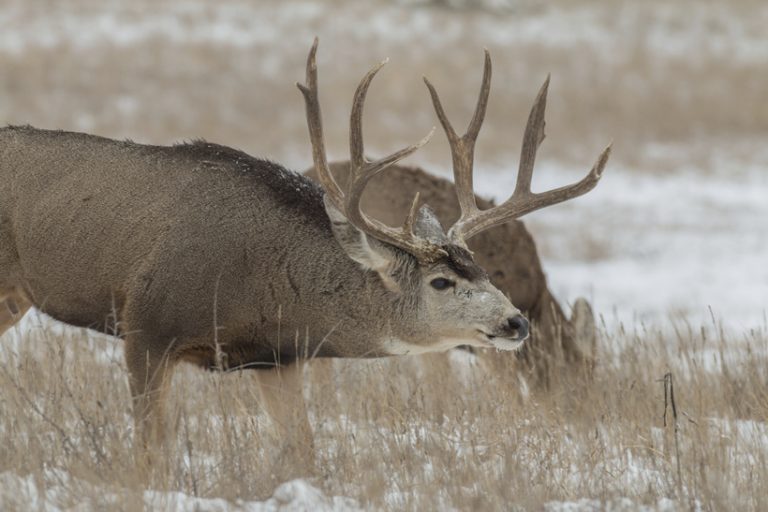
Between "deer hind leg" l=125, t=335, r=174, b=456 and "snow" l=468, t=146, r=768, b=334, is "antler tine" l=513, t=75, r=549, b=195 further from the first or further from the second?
"snow" l=468, t=146, r=768, b=334

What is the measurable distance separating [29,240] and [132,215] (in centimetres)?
54

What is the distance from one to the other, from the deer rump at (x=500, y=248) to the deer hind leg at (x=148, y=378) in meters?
2.71

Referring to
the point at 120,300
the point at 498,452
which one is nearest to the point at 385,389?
the point at 498,452

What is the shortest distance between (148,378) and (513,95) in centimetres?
2221

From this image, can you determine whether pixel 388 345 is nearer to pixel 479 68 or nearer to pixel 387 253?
pixel 387 253

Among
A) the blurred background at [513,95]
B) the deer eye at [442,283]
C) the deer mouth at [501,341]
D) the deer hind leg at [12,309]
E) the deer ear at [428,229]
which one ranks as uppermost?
the blurred background at [513,95]

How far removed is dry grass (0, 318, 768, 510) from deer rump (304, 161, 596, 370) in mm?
1310

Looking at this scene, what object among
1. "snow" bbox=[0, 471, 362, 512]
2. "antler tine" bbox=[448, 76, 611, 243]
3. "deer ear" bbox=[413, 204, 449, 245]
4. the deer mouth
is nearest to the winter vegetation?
"snow" bbox=[0, 471, 362, 512]

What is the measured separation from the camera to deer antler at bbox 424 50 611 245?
19.2 ft

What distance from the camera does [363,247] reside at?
18.0 feet

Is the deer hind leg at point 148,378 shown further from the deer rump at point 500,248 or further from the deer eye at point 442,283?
the deer rump at point 500,248

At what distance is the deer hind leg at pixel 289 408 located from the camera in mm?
5000

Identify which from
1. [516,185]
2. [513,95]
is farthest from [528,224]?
[516,185]

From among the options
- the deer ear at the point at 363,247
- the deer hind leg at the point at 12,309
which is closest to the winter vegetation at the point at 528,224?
the deer hind leg at the point at 12,309
